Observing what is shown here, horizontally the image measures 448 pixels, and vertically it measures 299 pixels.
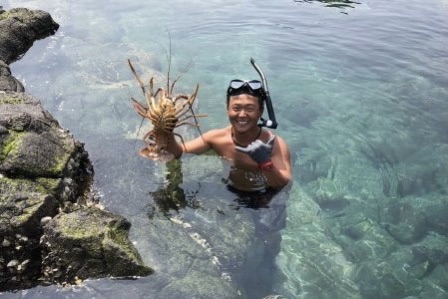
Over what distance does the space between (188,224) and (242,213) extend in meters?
0.72

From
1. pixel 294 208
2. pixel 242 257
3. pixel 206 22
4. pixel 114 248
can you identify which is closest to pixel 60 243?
pixel 114 248

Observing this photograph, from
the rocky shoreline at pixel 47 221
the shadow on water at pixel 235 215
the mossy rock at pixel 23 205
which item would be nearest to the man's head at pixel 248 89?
the shadow on water at pixel 235 215

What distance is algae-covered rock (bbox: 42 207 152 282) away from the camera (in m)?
4.36

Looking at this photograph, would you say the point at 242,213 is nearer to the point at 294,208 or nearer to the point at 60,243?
the point at 294,208

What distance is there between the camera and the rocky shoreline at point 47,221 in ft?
14.3

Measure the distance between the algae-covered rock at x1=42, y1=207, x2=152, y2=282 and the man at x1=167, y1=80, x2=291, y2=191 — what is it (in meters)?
1.29

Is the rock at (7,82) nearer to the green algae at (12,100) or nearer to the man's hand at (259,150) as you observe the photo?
the green algae at (12,100)

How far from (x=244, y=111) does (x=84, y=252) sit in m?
2.42

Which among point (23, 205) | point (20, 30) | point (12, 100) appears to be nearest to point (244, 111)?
point (23, 205)

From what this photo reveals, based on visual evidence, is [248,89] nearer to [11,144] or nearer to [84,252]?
[84,252]

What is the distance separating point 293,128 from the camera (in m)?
8.23

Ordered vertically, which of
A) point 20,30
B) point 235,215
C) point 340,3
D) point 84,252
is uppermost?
point 340,3

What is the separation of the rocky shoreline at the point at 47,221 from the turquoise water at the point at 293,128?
0.19 meters

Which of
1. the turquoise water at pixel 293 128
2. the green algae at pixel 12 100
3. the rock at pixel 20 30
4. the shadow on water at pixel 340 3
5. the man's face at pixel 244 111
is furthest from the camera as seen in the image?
the shadow on water at pixel 340 3
